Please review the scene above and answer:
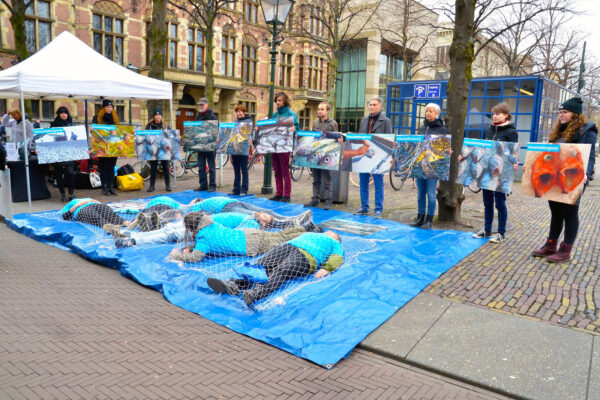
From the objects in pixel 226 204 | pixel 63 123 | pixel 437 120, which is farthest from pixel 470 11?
pixel 63 123

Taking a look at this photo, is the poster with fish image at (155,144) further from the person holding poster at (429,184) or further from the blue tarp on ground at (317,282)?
the person holding poster at (429,184)

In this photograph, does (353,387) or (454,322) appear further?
(454,322)

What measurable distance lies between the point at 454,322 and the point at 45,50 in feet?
32.6

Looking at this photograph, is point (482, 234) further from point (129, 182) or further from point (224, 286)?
point (129, 182)

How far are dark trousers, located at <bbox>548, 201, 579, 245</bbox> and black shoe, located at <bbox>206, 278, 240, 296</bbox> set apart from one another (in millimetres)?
3783

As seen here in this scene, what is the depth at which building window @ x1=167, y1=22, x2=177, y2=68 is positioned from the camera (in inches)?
1005

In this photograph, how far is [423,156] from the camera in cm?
686

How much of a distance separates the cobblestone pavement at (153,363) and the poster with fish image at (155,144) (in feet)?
20.1

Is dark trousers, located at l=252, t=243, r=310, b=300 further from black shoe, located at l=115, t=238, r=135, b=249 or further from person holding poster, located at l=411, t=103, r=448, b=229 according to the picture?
person holding poster, located at l=411, t=103, r=448, b=229

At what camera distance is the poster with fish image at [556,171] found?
4.85 metres

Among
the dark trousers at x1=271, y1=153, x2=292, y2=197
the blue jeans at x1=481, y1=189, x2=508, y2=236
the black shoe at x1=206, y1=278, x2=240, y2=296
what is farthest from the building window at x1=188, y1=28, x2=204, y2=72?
the black shoe at x1=206, y1=278, x2=240, y2=296

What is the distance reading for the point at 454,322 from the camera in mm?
3680

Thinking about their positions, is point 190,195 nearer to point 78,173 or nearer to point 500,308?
point 78,173

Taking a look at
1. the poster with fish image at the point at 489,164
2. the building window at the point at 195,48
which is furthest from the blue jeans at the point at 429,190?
the building window at the point at 195,48
